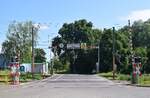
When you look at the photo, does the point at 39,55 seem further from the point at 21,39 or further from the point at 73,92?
the point at 73,92

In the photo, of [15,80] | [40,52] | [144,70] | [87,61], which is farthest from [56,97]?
[40,52]

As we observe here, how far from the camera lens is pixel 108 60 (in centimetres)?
12306

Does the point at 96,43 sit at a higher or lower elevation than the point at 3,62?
higher

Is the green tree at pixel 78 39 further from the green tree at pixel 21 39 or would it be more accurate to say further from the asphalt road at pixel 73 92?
the asphalt road at pixel 73 92

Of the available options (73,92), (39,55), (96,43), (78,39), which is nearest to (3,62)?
(39,55)

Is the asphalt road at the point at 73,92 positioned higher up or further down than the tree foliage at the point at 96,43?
further down

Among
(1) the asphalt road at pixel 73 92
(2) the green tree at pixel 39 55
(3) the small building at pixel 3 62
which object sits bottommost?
(1) the asphalt road at pixel 73 92

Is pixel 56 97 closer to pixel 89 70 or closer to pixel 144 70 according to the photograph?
pixel 144 70

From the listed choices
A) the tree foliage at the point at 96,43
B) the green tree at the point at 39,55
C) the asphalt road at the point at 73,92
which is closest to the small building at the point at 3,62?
the green tree at the point at 39,55

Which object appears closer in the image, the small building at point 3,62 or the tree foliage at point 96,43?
the tree foliage at point 96,43

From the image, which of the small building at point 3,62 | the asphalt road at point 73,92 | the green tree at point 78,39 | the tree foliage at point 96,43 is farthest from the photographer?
the small building at point 3,62

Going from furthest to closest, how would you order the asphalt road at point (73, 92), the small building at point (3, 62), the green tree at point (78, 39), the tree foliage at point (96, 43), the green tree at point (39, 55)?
the green tree at point (39, 55), the small building at point (3, 62), the green tree at point (78, 39), the tree foliage at point (96, 43), the asphalt road at point (73, 92)

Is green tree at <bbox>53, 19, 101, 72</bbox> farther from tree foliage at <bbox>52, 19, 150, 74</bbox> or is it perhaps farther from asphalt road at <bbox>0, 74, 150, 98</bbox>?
asphalt road at <bbox>0, 74, 150, 98</bbox>

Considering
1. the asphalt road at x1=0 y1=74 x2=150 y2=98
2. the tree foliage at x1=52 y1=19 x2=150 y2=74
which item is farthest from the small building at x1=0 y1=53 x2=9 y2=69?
the asphalt road at x1=0 y1=74 x2=150 y2=98
